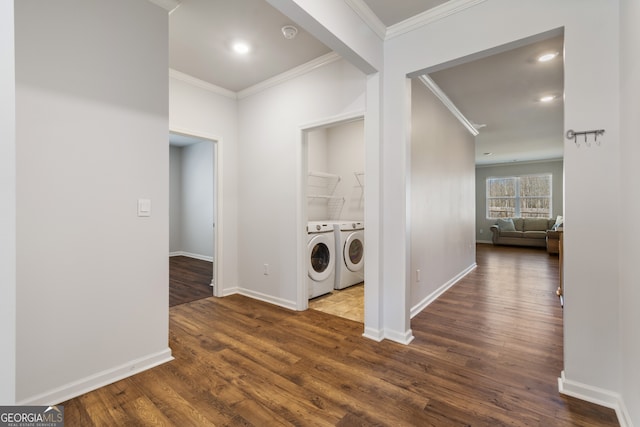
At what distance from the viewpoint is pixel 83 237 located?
1.73 m

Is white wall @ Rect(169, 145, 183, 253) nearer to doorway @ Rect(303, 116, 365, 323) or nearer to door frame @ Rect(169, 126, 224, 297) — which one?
door frame @ Rect(169, 126, 224, 297)

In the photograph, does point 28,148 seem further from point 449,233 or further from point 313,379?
point 449,233

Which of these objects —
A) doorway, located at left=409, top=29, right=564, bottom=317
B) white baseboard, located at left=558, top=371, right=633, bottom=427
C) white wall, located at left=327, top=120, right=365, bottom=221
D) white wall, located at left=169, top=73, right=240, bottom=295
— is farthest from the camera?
white wall, located at left=327, top=120, right=365, bottom=221

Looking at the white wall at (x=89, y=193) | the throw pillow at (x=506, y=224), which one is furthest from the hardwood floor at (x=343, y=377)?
the throw pillow at (x=506, y=224)

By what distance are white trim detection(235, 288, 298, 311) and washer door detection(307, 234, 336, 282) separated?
1.35 ft

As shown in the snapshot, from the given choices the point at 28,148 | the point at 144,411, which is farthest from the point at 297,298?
the point at 28,148

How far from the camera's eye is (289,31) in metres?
2.37

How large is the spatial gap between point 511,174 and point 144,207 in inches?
398

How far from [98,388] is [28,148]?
1455mm

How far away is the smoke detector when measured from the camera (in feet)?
7.68

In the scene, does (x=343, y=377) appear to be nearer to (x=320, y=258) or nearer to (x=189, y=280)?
(x=320, y=258)

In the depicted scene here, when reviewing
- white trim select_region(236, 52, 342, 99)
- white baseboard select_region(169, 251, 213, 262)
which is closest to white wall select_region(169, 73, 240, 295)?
white trim select_region(236, 52, 342, 99)

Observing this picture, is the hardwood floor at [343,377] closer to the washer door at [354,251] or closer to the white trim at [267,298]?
the white trim at [267,298]

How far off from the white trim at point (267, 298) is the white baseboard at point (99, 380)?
52.4 inches
